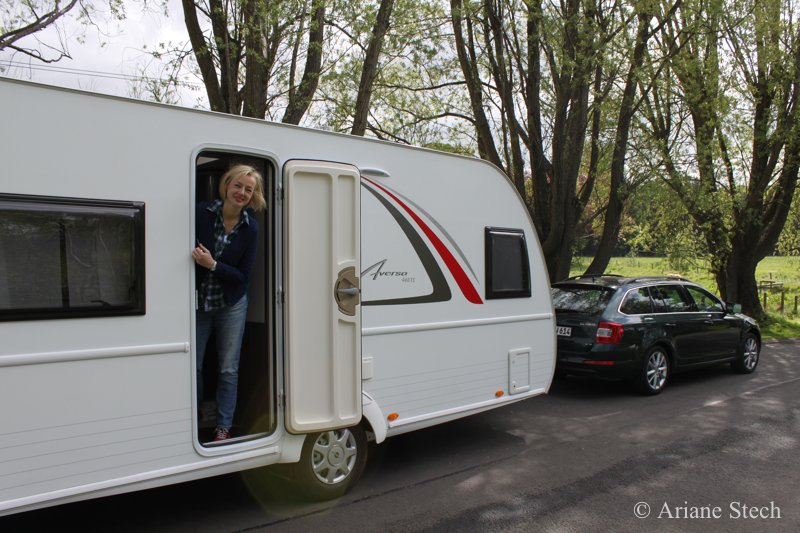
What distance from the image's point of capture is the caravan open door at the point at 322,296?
4.22 m

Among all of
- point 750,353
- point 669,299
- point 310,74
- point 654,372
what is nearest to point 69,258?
point 310,74

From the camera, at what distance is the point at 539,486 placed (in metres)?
4.88

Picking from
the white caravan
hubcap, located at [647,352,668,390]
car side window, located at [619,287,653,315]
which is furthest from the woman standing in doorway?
hubcap, located at [647,352,668,390]

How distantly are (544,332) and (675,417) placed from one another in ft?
6.79

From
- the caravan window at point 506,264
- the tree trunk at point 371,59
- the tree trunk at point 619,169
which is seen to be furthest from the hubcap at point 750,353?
the tree trunk at point 371,59

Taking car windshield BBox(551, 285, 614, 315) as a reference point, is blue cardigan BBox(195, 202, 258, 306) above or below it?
above

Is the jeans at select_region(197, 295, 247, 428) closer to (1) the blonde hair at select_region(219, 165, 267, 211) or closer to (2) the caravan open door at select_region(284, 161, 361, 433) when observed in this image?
(2) the caravan open door at select_region(284, 161, 361, 433)

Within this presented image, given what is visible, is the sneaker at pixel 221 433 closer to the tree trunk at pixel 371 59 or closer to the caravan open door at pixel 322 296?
the caravan open door at pixel 322 296

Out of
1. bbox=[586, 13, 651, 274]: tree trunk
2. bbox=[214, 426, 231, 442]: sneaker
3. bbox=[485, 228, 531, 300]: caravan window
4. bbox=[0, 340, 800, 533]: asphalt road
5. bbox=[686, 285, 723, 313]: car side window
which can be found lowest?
bbox=[0, 340, 800, 533]: asphalt road

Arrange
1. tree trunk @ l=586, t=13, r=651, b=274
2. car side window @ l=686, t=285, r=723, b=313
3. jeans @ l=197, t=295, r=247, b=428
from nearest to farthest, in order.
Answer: jeans @ l=197, t=295, r=247, b=428, car side window @ l=686, t=285, r=723, b=313, tree trunk @ l=586, t=13, r=651, b=274

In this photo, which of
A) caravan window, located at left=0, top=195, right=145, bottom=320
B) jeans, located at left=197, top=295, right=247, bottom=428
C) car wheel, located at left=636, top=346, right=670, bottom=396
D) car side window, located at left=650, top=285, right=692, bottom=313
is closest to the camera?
caravan window, located at left=0, top=195, right=145, bottom=320

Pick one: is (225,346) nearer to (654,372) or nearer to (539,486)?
(539,486)

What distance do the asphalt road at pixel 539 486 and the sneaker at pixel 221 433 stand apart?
578 mm

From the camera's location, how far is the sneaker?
4105 millimetres
